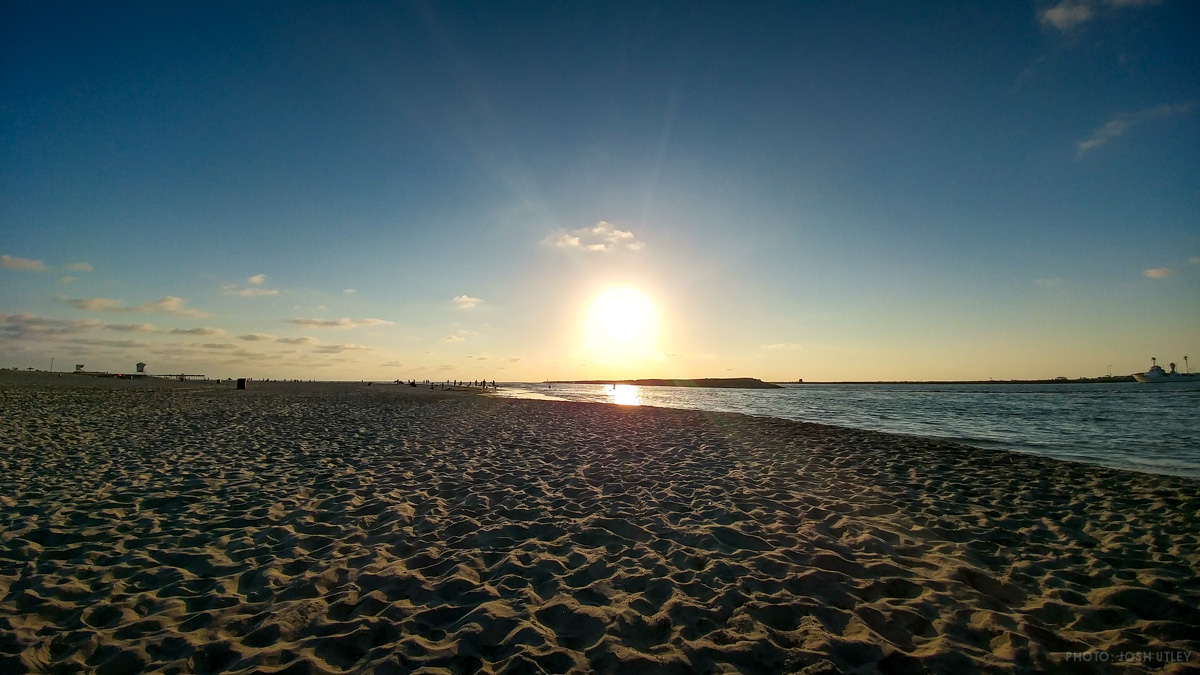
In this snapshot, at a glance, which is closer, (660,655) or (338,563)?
(660,655)

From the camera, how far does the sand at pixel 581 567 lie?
13.0 ft

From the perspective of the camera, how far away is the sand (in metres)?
3.95

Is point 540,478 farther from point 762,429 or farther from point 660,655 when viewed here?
point 762,429

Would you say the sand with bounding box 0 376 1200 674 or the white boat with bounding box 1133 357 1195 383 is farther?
the white boat with bounding box 1133 357 1195 383

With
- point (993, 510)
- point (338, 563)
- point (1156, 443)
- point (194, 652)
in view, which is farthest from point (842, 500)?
point (1156, 443)

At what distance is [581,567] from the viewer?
5.64m

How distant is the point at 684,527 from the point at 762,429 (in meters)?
14.1

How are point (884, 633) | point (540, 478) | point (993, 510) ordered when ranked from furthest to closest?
point (540, 478), point (993, 510), point (884, 633)

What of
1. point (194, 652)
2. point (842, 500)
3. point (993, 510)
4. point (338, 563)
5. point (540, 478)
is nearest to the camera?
point (194, 652)

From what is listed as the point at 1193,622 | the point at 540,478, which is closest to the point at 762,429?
the point at 540,478

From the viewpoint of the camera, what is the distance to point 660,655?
3924 mm

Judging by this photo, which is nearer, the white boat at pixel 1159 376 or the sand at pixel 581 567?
the sand at pixel 581 567

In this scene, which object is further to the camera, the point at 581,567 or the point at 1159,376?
the point at 1159,376

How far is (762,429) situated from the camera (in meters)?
20.0
